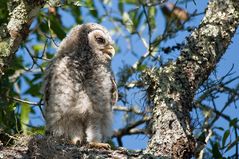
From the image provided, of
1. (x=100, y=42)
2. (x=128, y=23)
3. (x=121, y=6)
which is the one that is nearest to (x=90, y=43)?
(x=100, y=42)

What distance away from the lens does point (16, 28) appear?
11.2 ft

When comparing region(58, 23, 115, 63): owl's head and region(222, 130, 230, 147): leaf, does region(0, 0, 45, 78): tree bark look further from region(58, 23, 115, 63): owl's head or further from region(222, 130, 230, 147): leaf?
region(222, 130, 230, 147): leaf

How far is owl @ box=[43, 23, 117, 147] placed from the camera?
14.0 ft

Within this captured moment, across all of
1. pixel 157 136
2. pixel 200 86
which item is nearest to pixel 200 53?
pixel 200 86

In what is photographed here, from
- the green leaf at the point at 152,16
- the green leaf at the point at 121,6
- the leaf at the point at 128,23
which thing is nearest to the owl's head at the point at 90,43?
the leaf at the point at 128,23

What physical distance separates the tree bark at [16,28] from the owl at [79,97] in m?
0.91

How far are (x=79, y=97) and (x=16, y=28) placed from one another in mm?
1011

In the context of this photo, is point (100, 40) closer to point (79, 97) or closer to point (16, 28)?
point (79, 97)

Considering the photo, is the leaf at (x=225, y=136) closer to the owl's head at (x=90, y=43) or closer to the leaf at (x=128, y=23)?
the owl's head at (x=90, y=43)

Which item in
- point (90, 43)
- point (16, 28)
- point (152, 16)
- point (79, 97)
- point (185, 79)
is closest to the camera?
point (16, 28)

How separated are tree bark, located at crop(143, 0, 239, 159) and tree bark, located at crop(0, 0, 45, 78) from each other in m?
0.98

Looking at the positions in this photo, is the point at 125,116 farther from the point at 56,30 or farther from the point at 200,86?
the point at 200,86

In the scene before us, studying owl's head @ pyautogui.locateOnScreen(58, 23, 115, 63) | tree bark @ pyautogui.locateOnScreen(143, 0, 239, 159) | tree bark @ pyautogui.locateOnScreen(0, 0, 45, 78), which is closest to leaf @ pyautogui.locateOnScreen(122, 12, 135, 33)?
owl's head @ pyautogui.locateOnScreen(58, 23, 115, 63)

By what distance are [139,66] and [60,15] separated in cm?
127
